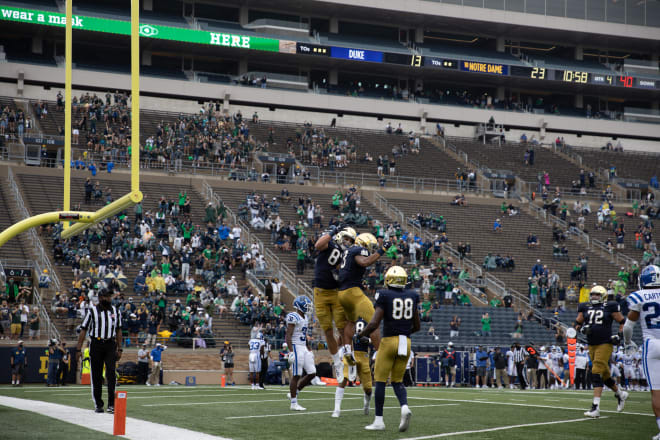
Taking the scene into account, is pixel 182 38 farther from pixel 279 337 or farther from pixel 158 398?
pixel 158 398

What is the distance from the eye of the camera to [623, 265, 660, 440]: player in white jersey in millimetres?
8945

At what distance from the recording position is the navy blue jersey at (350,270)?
11.1 meters

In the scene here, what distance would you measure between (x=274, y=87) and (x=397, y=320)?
1815 inches

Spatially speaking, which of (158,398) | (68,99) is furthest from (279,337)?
(68,99)

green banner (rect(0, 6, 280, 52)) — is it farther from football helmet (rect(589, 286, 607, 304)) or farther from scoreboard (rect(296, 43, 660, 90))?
football helmet (rect(589, 286, 607, 304))

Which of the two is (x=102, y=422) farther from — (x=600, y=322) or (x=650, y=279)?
(x=600, y=322)

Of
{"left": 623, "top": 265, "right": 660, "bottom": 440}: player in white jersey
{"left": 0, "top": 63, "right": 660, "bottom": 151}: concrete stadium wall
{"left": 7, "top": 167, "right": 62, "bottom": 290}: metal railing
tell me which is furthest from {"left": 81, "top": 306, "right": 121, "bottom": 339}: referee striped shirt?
{"left": 0, "top": 63, "right": 660, "bottom": 151}: concrete stadium wall

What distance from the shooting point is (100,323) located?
1162 centimetres

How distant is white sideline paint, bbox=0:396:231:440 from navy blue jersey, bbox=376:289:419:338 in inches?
96.8

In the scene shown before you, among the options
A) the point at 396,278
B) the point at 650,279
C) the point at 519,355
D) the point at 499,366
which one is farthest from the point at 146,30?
the point at 650,279

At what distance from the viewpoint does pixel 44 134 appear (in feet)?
131

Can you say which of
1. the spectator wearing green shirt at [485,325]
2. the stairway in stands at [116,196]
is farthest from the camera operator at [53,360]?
the spectator wearing green shirt at [485,325]

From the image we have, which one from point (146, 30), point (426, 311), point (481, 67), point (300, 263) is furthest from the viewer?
point (481, 67)

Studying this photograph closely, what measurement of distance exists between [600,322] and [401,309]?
4723 millimetres
